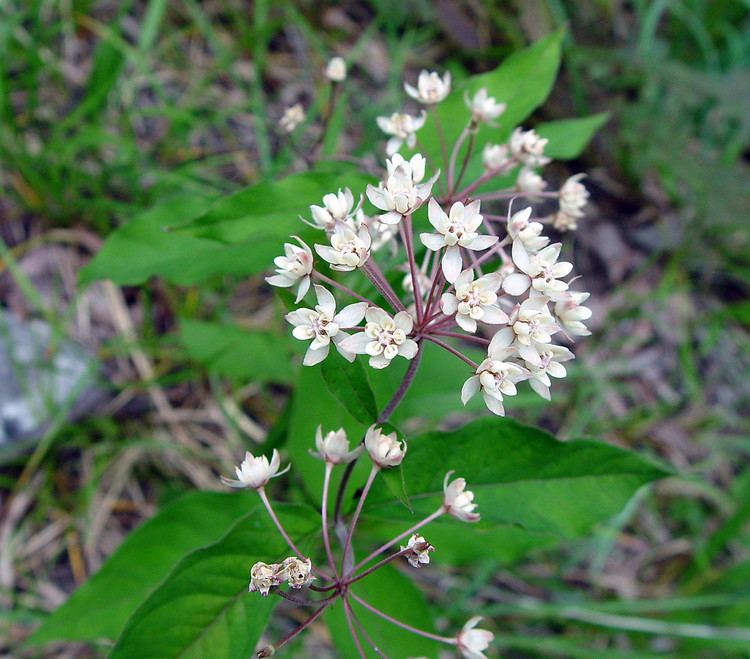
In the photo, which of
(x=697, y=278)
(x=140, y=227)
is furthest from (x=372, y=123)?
(x=697, y=278)

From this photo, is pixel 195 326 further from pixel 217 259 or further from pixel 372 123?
pixel 372 123

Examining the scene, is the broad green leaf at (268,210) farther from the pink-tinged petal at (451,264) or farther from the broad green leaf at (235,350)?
the broad green leaf at (235,350)

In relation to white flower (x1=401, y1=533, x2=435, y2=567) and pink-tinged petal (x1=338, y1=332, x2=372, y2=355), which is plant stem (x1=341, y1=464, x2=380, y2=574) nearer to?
white flower (x1=401, y1=533, x2=435, y2=567)

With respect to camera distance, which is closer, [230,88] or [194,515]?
[194,515]

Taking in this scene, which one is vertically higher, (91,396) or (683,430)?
(91,396)

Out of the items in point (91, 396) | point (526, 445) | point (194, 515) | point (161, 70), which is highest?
point (161, 70)

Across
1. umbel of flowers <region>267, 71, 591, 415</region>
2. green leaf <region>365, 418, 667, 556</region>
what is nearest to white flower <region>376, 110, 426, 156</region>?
umbel of flowers <region>267, 71, 591, 415</region>
